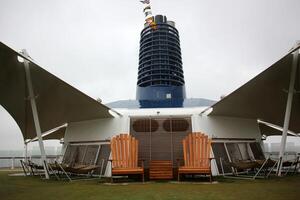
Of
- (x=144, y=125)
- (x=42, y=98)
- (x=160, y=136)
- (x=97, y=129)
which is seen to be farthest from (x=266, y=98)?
(x=42, y=98)

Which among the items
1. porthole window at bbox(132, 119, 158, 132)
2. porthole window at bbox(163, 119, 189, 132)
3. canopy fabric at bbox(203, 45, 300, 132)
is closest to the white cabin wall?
porthole window at bbox(132, 119, 158, 132)

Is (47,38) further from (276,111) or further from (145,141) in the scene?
(276,111)

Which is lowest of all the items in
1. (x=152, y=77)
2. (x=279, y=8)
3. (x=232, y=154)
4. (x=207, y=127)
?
(x=232, y=154)

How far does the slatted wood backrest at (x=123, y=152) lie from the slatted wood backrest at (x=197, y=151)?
1552 millimetres

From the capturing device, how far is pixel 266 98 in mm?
8891

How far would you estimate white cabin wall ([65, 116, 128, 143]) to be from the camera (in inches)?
386

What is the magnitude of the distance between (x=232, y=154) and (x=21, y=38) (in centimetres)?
808

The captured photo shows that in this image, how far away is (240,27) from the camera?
9148mm

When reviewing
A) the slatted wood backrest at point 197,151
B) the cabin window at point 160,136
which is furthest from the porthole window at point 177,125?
the slatted wood backrest at point 197,151

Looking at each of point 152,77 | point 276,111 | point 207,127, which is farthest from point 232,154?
point 152,77

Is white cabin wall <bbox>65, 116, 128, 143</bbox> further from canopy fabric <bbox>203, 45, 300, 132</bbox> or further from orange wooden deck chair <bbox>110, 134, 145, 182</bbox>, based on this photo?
canopy fabric <bbox>203, 45, 300, 132</bbox>

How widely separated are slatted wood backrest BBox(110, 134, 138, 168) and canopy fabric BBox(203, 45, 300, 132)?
2.87m

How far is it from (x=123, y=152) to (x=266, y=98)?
4768 mm

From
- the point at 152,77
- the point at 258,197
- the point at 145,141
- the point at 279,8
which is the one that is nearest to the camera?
the point at 258,197
